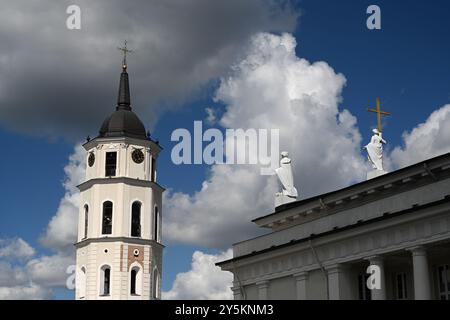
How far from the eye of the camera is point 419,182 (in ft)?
121

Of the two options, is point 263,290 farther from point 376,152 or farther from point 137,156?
point 137,156

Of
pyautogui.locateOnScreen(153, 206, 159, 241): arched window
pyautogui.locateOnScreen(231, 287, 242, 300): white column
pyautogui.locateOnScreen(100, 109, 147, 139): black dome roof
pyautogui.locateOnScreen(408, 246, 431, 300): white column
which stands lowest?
pyautogui.locateOnScreen(408, 246, 431, 300): white column

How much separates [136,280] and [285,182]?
120ft

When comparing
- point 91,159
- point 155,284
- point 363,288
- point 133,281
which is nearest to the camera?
point 363,288

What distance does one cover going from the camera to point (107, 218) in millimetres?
81625

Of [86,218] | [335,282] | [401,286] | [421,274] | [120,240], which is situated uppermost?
[86,218]

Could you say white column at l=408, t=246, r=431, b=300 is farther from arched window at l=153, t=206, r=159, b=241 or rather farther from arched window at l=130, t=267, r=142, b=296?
arched window at l=153, t=206, r=159, b=241

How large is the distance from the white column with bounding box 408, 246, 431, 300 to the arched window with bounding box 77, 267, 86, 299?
5261 centimetres

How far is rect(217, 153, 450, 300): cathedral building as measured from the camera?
32.2 m

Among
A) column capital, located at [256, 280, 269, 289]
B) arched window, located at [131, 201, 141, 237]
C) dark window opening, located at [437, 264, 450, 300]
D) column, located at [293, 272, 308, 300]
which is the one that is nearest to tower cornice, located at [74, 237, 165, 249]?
arched window, located at [131, 201, 141, 237]

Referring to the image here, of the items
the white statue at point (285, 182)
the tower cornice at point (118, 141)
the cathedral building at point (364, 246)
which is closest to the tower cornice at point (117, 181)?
the tower cornice at point (118, 141)

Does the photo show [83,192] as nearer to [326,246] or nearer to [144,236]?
[144,236]

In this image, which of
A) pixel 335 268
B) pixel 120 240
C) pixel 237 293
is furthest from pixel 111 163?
pixel 335 268

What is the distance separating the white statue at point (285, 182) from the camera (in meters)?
47.5
